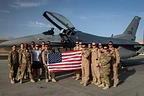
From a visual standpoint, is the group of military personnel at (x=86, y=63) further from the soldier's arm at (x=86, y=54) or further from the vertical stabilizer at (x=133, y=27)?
the vertical stabilizer at (x=133, y=27)

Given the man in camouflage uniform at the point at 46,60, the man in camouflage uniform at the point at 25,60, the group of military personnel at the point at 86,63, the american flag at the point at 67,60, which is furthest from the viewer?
the american flag at the point at 67,60

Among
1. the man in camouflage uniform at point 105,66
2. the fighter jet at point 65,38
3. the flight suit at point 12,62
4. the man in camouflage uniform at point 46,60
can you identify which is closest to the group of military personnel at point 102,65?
the man in camouflage uniform at point 105,66

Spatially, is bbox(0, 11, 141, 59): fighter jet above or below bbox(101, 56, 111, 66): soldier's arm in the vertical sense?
above

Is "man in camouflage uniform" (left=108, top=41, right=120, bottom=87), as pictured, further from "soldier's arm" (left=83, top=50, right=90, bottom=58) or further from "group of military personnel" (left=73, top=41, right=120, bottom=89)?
"soldier's arm" (left=83, top=50, right=90, bottom=58)

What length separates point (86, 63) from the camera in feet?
23.6

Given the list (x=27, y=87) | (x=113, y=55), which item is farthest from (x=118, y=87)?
(x=27, y=87)

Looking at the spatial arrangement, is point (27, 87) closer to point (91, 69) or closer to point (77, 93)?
point (77, 93)

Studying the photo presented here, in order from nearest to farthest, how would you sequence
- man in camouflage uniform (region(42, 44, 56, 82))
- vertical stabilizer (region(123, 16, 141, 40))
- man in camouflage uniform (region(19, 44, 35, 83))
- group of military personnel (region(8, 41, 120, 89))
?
group of military personnel (region(8, 41, 120, 89)) < man in camouflage uniform (region(19, 44, 35, 83)) < man in camouflage uniform (region(42, 44, 56, 82)) < vertical stabilizer (region(123, 16, 141, 40))

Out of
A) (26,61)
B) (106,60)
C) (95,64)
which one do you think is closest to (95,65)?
(95,64)

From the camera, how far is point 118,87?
6.66 m

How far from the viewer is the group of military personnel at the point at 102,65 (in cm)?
644

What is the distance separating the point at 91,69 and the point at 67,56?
143 centimetres

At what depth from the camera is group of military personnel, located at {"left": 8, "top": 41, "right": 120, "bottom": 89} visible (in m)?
6.51

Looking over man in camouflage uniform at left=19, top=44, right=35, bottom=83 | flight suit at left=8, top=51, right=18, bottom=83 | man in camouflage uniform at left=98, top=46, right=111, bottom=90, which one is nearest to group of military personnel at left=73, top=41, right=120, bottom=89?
man in camouflage uniform at left=98, top=46, right=111, bottom=90
